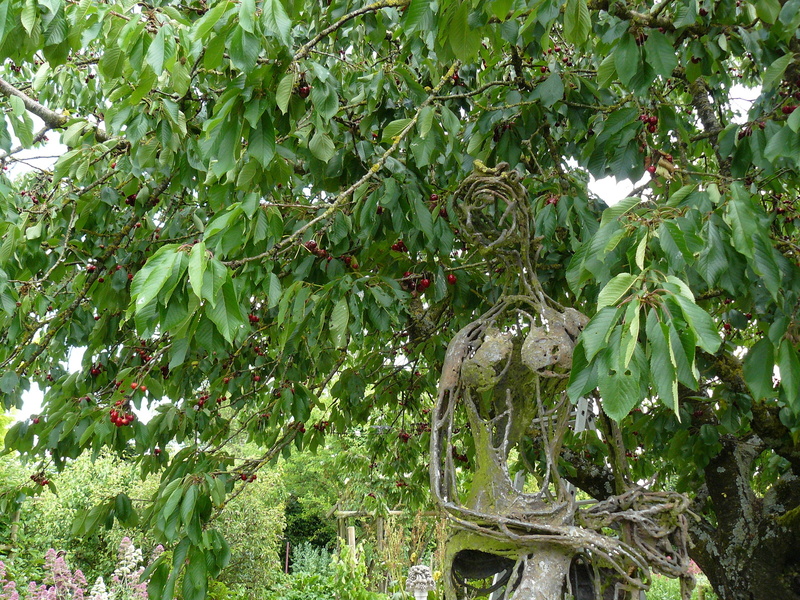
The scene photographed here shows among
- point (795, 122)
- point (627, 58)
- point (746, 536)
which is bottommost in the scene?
point (746, 536)

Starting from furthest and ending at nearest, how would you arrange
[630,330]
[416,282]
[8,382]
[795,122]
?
[8,382] → [416,282] → [795,122] → [630,330]

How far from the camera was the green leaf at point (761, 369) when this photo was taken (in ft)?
5.52

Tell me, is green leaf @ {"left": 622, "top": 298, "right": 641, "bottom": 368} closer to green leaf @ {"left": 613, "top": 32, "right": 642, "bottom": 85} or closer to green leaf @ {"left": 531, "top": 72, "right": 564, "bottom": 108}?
green leaf @ {"left": 613, "top": 32, "right": 642, "bottom": 85}

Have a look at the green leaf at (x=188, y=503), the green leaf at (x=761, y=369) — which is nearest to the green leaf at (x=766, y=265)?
the green leaf at (x=761, y=369)

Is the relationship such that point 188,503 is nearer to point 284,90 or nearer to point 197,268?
point 197,268

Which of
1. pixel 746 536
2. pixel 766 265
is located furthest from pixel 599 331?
pixel 746 536

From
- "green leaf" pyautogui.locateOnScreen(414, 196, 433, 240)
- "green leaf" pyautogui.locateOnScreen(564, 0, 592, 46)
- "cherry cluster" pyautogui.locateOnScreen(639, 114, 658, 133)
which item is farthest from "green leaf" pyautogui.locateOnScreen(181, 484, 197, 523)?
"cherry cluster" pyautogui.locateOnScreen(639, 114, 658, 133)

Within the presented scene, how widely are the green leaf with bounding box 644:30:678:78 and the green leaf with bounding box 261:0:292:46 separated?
97 centimetres

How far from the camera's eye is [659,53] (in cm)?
178

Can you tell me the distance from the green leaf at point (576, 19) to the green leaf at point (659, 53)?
0.25m

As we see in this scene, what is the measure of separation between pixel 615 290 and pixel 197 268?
739 mm

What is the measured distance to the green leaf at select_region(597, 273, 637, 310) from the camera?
113 centimetres

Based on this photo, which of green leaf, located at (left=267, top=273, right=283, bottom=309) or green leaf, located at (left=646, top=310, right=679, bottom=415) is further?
green leaf, located at (left=267, top=273, right=283, bottom=309)

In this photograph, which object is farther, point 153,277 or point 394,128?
point 394,128
